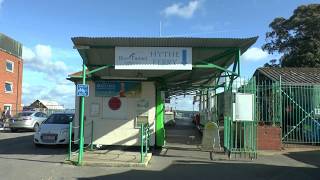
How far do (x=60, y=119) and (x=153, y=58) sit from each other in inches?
278

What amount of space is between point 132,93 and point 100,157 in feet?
12.7

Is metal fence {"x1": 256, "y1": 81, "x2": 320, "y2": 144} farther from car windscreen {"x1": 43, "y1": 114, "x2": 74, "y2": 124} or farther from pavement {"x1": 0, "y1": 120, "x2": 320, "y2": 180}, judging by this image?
car windscreen {"x1": 43, "y1": 114, "x2": 74, "y2": 124}

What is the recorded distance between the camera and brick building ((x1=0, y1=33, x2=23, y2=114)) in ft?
172

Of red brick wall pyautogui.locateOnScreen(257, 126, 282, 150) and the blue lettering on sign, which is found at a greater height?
the blue lettering on sign

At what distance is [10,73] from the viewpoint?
55031 millimetres

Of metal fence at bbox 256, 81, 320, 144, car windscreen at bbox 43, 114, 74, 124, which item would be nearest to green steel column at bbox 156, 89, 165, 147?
car windscreen at bbox 43, 114, 74, 124

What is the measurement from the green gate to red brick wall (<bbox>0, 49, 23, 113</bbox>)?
125 ft

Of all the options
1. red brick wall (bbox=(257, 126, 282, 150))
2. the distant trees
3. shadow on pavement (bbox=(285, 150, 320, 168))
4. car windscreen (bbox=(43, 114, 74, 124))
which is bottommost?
shadow on pavement (bbox=(285, 150, 320, 168))

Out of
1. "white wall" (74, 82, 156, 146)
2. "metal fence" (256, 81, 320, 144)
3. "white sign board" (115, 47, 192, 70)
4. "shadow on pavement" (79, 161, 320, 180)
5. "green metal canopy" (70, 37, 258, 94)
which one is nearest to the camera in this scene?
"shadow on pavement" (79, 161, 320, 180)

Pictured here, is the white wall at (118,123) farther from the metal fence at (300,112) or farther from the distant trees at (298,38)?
the distant trees at (298,38)

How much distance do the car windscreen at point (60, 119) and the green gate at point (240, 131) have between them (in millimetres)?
7213

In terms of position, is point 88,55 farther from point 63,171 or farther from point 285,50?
point 285,50

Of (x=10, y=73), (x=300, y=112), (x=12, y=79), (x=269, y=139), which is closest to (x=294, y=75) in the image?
(x=300, y=112)

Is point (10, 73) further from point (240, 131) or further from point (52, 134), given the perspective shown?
point (240, 131)
